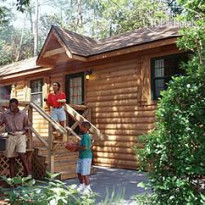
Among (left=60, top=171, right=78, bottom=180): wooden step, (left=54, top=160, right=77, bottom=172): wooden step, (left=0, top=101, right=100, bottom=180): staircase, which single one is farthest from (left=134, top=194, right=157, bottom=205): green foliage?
(left=54, top=160, right=77, bottom=172): wooden step

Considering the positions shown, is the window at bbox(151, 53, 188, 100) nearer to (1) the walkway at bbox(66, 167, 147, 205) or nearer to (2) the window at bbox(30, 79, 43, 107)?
(1) the walkway at bbox(66, 167, 147, 205)

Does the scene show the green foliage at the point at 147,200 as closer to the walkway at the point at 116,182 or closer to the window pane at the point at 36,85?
the walkway at the point at 116,182

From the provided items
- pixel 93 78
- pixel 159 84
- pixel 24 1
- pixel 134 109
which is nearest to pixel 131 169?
pixel 134 109

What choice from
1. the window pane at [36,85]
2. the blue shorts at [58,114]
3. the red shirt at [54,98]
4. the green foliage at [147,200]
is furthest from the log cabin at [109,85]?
the green foliage at [147,200]

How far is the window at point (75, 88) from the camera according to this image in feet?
35.7

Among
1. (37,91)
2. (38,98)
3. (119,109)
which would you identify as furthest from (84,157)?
(37,91)

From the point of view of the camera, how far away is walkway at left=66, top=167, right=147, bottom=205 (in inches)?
233

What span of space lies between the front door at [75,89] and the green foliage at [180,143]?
7335 mm

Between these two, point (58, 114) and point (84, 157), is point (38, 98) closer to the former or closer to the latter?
point (58, 114)

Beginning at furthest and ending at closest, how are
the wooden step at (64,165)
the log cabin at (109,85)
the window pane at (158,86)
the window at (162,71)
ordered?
the window pane at (158,86) → the window at (162,71) → the log cabin at (109,85) → the wooden step at (64,165)

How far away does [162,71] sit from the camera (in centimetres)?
864

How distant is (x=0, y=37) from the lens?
4959 cm

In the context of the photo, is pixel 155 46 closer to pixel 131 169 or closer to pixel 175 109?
pixel 131 169

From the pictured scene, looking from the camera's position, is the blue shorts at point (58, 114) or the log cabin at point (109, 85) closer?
the log cabin at point (109, 85)
